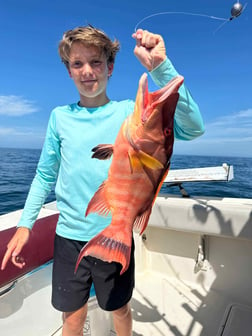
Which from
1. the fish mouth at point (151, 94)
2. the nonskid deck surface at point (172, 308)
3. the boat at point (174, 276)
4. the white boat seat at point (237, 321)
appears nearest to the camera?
the fish mouth at point (151, 94)

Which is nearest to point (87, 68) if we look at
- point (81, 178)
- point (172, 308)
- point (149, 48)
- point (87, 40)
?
point (87, 40)

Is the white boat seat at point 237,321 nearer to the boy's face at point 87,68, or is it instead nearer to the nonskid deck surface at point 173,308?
the nonskid deck surface at point 173,308

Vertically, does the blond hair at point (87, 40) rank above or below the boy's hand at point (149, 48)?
above

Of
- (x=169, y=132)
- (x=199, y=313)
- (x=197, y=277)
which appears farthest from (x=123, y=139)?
(x=197, y=277)

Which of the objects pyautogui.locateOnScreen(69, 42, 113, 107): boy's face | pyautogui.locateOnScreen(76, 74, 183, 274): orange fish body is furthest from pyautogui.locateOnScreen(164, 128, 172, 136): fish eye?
pyautogui.locateOnScreen(69, 42, 113, 107): boy's face

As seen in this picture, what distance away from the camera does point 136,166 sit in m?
1.15

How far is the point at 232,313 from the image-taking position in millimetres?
2734

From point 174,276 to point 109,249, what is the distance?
8.02 ft

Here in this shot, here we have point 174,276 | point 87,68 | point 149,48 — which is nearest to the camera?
point 149,48

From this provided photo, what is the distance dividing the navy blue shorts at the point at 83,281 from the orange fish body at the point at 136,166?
0.48 m

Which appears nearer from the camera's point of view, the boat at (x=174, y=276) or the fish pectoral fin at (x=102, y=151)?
the fish pectoral fin at (x=102, y=151)

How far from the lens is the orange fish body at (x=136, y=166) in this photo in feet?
3.43

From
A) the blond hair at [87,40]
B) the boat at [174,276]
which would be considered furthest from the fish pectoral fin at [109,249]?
the blond hair at [87,40]

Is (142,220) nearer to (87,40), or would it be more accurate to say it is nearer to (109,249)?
(109,249)
